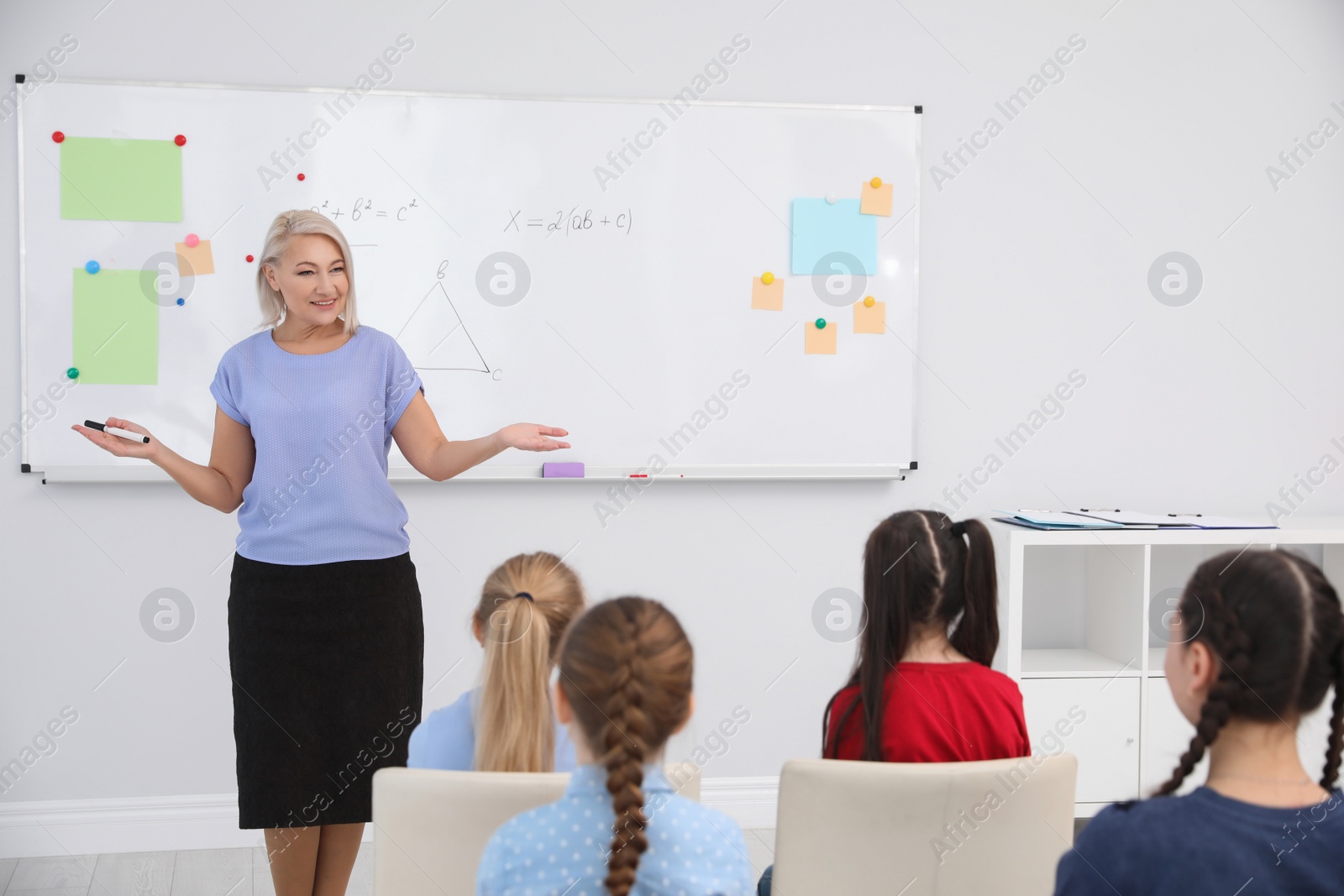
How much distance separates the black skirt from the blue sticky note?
4.86ft

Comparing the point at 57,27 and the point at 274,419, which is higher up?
the point at 57,27

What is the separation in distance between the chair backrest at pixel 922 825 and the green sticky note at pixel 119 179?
2.28 meters

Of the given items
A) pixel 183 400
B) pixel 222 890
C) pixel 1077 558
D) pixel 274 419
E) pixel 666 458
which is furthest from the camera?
pixel 1077 558

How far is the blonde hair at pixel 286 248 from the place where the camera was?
6.64 feet

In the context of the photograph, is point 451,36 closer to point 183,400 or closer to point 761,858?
point 183,400

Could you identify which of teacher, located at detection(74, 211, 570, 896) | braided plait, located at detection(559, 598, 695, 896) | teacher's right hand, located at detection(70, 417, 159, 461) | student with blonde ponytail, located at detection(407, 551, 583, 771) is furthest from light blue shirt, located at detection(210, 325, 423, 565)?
braided plait, located at detection(559, 598, 695, 896)

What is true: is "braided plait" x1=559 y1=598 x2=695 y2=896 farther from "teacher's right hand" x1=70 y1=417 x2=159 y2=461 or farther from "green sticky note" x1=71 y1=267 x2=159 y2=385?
"green sticky note" x1=71 y1=267 x2=159 y2=385

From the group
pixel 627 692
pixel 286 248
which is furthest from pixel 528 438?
pixel 627 692

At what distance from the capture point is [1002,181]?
3.01m

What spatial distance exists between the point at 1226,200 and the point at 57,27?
128 inches

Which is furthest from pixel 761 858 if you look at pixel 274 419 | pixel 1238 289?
pixel 1238 289

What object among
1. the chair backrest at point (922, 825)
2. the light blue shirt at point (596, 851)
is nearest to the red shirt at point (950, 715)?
the chair backrest at point (922, 825)

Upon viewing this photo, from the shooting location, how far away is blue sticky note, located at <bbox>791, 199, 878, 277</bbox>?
9.57 feet

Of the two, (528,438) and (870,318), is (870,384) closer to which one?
(870,318)
